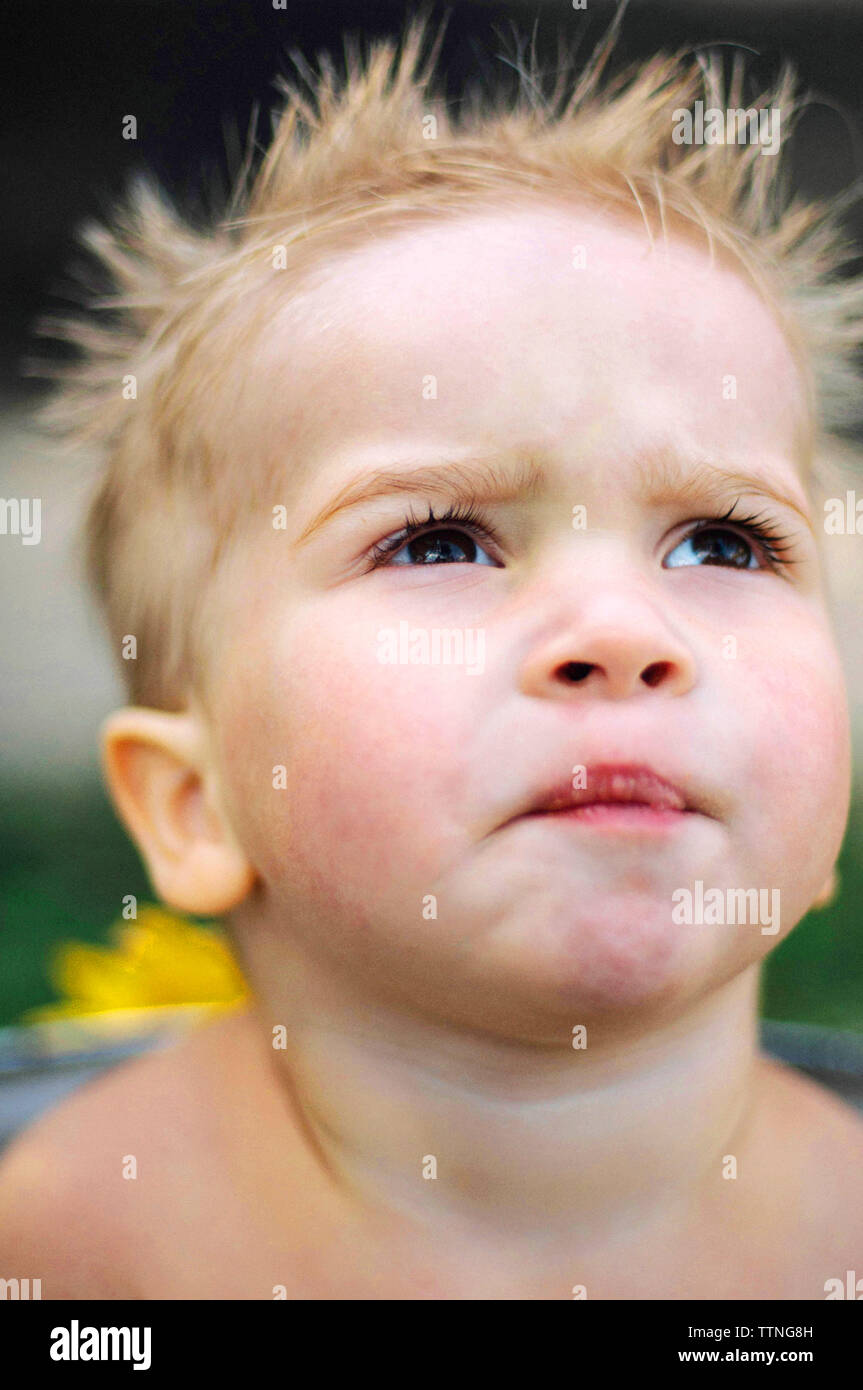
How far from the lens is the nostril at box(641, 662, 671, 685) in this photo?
0.55m

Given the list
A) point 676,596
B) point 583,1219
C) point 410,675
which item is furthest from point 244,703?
point 583,1219

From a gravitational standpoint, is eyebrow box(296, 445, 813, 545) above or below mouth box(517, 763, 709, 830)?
above

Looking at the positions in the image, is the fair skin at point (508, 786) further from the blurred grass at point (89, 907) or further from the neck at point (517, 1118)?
the blurred grass at point (89, 907)

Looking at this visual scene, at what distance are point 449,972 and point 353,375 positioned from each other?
0.98ft

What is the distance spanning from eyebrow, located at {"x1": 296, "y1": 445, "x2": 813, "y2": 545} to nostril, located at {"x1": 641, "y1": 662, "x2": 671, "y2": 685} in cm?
9

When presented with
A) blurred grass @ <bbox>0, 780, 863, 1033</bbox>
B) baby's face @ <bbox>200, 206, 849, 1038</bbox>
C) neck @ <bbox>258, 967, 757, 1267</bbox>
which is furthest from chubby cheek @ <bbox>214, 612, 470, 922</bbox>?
blurred grass @ <bbox>0, 780, 863, 1033</bbox>

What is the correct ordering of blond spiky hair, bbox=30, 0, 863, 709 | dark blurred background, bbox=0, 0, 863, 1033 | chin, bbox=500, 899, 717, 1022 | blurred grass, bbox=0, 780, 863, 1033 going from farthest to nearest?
blurred grass, bbox=0, 780, 863, 1033 → dark blurred background, bbox=0, 0, 863, 1033 → blond spiky hair, bbox=30, 0, 863, 709 → chin, bbox=500, 899, 717, 1022

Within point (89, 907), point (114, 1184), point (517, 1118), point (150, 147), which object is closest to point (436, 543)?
point (517, 1118)

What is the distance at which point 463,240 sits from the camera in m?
0.61

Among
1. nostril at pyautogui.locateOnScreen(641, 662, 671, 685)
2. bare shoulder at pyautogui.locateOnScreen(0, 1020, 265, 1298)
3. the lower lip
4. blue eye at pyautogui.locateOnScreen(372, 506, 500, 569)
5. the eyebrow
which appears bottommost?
bare shoulder at pyautogui.locateOnScreen(0, 1020, 265, 1298)

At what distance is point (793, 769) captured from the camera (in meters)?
0.58

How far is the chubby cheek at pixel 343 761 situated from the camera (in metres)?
0.54

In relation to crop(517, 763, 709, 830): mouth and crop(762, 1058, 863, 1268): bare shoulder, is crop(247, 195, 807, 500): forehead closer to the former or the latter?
crop(517, 763, 709, 830): mouth

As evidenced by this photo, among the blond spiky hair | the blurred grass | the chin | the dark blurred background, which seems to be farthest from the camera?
the blurred grass
